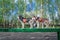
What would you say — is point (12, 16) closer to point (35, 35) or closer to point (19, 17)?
Result: point (19, 17)

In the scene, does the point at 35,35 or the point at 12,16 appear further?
the point at 35,35

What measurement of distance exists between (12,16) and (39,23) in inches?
14.8

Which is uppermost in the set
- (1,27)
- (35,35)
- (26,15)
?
(26,15)

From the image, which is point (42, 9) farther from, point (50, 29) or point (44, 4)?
point (50, 29)

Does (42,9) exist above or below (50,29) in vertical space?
above

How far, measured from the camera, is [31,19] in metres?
2.46

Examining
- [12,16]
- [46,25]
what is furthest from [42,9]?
[12,16]

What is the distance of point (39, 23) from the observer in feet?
8.07

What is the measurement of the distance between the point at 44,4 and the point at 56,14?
0.70ft

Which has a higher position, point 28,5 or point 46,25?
point 28,5

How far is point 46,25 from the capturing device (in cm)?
247

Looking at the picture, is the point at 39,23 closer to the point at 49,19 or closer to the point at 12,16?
the point at 49,19

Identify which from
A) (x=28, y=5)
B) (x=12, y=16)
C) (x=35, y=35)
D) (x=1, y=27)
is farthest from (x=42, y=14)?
(x=35, y=35)

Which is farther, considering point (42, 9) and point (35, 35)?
point (35, 35)
